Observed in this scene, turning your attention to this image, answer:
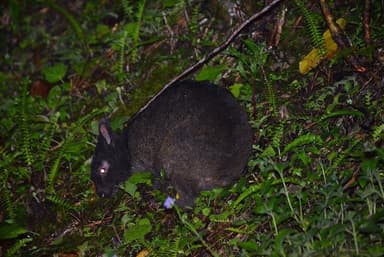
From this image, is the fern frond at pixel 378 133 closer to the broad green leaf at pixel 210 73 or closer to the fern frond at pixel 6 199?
the broad green leaf at pixel 210 73

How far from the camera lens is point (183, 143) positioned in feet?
17.6

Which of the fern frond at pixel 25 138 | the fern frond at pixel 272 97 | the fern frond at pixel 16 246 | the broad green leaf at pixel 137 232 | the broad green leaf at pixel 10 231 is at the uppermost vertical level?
the fern frond at pixel 25 138

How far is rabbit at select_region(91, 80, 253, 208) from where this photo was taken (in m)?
5.16

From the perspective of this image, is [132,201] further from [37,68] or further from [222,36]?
[37,68]

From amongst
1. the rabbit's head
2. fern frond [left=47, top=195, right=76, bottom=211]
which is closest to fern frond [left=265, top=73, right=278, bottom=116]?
the rabbit's head

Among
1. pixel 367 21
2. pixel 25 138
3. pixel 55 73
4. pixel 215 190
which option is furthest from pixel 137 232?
pixel 55 73

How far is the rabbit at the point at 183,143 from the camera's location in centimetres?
516

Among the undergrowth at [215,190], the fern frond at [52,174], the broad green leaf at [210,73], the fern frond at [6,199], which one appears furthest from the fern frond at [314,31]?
the fern frond at [6,199]

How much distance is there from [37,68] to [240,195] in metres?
4.80

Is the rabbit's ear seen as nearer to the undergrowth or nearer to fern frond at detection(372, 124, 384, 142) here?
the undergrowth

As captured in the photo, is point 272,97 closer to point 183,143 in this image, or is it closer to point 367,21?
point 183,143

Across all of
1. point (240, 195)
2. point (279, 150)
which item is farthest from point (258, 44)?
point (240, 195)

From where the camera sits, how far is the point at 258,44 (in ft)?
21.1

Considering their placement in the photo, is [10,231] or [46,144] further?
[46,144]
